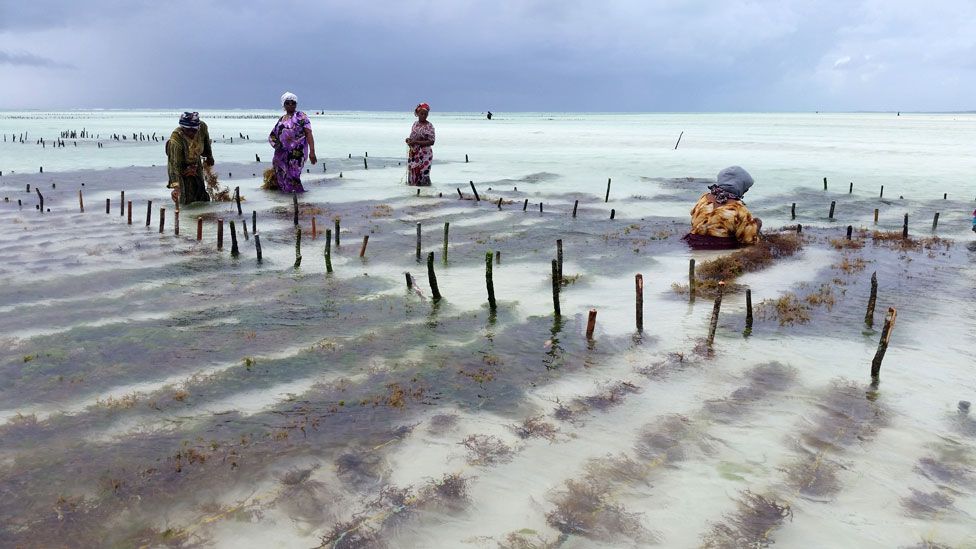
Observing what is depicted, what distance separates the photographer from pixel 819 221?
60.9 feet

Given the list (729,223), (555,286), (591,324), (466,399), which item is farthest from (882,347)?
(729,223)

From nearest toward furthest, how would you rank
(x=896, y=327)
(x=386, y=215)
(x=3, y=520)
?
(x=3, y=520) < (x=896, y=327) < (x=386, y=215)

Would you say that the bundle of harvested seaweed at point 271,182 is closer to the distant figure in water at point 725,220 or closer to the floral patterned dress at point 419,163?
the floral patterned dress at point 419,163

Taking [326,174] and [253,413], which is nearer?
[253,413]

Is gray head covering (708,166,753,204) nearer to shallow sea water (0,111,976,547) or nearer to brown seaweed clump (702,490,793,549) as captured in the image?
shallow sea water (0,111,976,547)

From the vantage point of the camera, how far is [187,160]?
58.1ft

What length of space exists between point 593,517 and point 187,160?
628 inches

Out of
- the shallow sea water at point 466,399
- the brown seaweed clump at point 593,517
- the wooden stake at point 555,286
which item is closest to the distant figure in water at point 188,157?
the shallow sea water at point 466,399

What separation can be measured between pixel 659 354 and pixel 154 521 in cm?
565

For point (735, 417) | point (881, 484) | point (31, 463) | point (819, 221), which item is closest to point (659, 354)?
point (735, 417)

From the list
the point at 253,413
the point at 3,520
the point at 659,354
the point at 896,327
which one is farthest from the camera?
the point at 896,327

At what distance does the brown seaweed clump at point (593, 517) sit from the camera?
4.85 m

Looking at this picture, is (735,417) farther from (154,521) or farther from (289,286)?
(289,286)

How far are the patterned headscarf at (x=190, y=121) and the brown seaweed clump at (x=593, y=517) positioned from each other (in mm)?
15081
